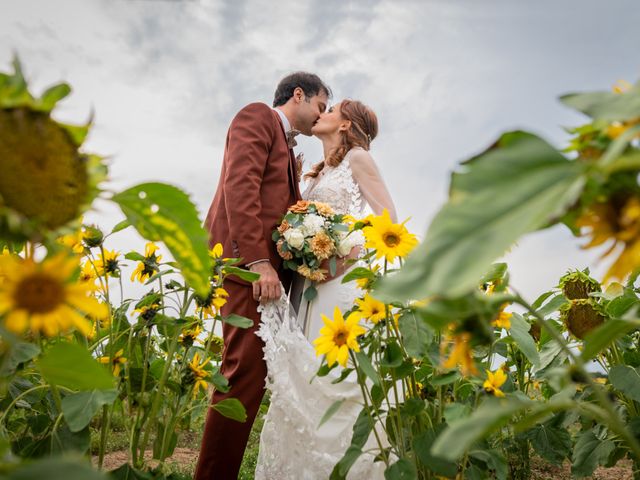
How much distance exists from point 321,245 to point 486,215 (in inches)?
66.3

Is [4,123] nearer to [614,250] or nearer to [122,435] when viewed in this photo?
[614,250]

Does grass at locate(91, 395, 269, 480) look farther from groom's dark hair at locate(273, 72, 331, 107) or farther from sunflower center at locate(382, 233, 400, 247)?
groom's dark hair at locate(273, 72, 331, 107)

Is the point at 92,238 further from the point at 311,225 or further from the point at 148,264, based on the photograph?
the point at 311,225

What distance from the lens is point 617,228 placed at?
15.5 inches

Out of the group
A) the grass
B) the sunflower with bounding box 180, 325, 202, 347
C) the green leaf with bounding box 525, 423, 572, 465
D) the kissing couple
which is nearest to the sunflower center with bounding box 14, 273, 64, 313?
the sunflower with bounding box 180, 325, 202, 347

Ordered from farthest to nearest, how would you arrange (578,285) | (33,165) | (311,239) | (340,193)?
(340,193)
(311,239)
(578,285)
(33,165)

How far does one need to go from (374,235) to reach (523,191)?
2.79 ft

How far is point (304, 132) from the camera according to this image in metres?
2.84

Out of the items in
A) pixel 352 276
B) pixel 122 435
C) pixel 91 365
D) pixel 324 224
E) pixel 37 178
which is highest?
pixel 324 224

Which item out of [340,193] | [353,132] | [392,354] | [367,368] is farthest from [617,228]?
[353,132]

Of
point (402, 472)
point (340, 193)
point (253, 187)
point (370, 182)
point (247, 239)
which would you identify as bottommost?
point (402, 472)

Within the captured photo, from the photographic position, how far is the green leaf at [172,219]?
0.53 m

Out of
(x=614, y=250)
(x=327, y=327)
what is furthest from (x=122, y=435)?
(x=614, y=250)

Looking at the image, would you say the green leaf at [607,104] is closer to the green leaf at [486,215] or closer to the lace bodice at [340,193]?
the green leaf at [486,215]
